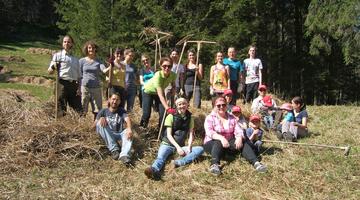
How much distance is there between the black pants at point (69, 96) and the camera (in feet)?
23.5

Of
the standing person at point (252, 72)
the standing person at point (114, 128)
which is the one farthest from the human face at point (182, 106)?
the standing person at point (252, 72)

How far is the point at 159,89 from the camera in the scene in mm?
6938

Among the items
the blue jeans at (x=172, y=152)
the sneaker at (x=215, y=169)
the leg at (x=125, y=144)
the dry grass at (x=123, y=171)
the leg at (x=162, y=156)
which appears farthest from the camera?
the leg at (x=125, y=144)

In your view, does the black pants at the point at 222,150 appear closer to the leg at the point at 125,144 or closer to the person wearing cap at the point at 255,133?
the person wearing cap at the point at 255,133

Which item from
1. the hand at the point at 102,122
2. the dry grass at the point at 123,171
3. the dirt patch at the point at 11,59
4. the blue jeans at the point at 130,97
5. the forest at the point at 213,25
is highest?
the forest at the point at 213,25

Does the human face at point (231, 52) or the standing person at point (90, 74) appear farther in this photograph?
the human face at point (231, 52)

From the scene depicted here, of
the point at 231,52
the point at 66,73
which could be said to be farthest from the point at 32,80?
the point at 66,73

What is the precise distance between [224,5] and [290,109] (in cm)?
808

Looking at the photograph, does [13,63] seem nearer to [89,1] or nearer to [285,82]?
[89,1]

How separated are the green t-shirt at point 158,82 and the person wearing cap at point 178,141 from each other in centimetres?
58

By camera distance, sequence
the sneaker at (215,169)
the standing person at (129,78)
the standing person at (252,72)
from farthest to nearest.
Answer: the standing person at (252,72) < the standing person at (129,78) < the sneaker at (215,169)

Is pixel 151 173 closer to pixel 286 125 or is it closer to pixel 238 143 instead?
pixel 238 143

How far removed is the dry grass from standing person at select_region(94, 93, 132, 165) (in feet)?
0.60

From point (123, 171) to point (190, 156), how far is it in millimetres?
965
